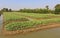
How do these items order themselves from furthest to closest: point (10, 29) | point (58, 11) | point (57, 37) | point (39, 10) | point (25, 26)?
point (39, 10)
point (58, 11)
point (25, 26)
point (10, 29)
point (57, 37)

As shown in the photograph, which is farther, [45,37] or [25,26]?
[25,26]

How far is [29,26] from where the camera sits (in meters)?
12.8

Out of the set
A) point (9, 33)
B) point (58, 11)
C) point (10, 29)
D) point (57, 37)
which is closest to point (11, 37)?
point (9, 33)

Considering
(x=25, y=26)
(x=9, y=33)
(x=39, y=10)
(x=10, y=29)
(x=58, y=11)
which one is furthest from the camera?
(x=39, y=10)

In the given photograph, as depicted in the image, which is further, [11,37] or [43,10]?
[43,10]

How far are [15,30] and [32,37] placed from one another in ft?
8.70

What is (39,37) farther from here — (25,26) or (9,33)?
(25,26)

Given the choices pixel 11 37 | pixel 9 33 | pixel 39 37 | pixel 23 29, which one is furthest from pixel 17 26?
pixel 39 37

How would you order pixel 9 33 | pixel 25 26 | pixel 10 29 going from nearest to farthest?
pixel 9 33, pixel 10 29, pixel 25 26

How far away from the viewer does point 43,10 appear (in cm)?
4394

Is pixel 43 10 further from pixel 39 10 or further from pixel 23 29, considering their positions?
pixel 23 29

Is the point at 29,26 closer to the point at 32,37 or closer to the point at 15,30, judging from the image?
the point at 15,30

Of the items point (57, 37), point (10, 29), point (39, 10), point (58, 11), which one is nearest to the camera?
point (57, 37)

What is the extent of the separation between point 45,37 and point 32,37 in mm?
811
